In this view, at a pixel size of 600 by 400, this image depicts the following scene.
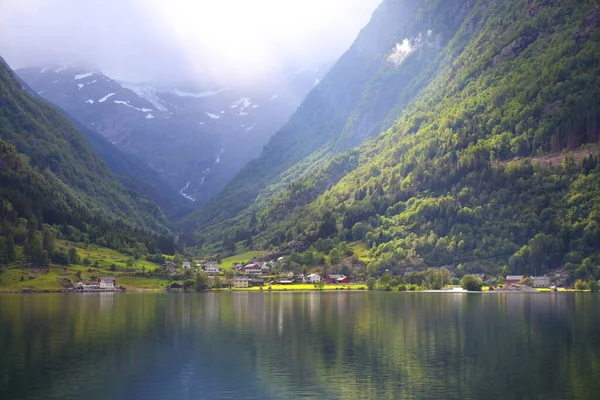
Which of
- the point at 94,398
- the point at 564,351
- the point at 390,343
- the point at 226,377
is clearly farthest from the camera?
the point at 390,343

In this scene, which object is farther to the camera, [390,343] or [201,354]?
[390,343]

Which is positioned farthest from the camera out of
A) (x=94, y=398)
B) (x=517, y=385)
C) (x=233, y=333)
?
(x=233, y=333)

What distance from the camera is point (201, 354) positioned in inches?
3076

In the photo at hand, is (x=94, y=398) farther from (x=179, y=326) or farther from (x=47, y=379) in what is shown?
(x=179, y=326)

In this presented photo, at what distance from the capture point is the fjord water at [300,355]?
59.0 m

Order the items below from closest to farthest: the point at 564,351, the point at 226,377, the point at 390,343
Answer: the point at 226,377, the point at 564,351, the point at 390,343

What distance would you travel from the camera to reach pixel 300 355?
77188 mm

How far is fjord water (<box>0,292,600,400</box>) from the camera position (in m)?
59.0

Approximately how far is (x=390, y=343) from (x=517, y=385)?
25419 mm

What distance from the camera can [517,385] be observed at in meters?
60.1

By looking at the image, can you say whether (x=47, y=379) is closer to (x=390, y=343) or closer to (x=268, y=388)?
(x=268, y=388)

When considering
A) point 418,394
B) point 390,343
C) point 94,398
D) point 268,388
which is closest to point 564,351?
point 390,343

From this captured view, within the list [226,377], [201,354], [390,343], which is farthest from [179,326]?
[226,377]

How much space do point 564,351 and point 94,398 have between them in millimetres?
49233
